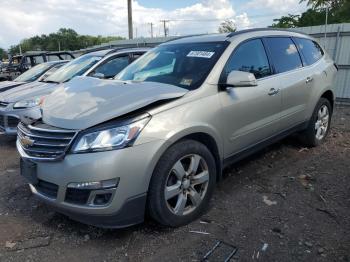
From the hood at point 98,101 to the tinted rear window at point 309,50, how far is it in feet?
8.76

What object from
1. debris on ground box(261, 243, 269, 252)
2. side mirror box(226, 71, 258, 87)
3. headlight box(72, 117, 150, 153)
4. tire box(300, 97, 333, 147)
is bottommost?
debris on ground box(261, 243, 269, 252)

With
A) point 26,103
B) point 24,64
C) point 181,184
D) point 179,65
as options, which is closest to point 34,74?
point 26,103

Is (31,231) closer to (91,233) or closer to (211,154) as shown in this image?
(91,233)

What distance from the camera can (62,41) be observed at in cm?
9256

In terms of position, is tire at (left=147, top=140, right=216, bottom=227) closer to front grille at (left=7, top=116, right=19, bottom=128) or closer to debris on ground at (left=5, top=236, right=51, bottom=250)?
debris on ground at (left=5, top=236, right=51, bottom=250)

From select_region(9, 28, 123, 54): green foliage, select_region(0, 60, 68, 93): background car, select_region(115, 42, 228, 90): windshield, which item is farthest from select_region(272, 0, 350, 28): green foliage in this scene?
select_region(9, 28, 123, 54): green foliage

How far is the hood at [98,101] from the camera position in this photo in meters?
2.95

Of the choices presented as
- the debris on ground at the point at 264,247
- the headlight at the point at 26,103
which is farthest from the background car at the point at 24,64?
the debris on ground at the point at 264,247

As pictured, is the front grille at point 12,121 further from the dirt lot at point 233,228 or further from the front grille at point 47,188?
the front grille at point 47,188

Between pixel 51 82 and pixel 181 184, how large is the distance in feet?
16.8

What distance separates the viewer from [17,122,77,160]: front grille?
114 inches

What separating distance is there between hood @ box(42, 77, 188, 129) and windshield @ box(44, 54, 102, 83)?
11.9ft

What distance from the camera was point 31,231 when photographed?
3.40 m

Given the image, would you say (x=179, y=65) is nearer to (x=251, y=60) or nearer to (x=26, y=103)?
(x=251, y=60)
